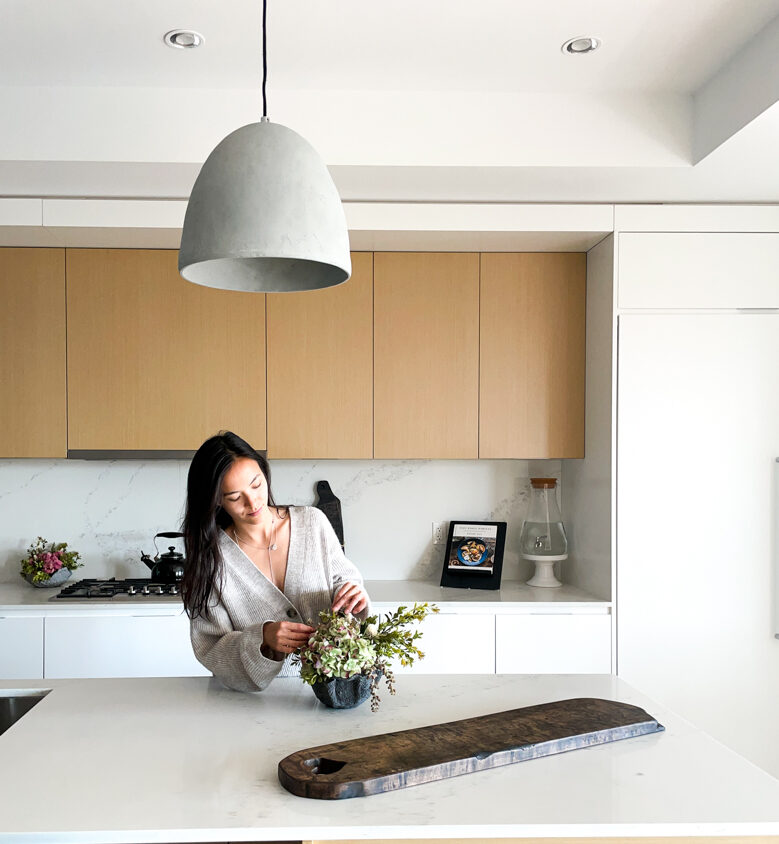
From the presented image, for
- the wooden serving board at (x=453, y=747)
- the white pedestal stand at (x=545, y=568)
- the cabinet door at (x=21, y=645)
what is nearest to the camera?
the wooden serving board at (x=453, y=747)

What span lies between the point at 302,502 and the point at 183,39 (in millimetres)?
2062

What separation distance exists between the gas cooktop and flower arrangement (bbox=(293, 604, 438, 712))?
165 centimetres

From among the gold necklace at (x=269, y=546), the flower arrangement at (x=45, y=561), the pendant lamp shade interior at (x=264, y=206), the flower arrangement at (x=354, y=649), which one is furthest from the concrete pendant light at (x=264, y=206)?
the flower arrangement at (x=45, y=561)

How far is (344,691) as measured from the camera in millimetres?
1814

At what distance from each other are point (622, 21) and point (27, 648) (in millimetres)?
2984

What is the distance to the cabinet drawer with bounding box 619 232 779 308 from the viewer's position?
3.21 metres

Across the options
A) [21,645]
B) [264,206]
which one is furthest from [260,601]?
[21,645]

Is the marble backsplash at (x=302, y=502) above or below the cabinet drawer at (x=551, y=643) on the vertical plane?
above

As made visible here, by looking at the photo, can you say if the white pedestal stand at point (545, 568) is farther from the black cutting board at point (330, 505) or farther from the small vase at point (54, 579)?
the small vase at point (54, 579)

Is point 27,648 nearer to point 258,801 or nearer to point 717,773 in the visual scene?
point 258,801

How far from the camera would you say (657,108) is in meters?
2.78

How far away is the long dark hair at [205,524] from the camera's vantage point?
6.88 ft

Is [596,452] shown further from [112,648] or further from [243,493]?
[112,648]

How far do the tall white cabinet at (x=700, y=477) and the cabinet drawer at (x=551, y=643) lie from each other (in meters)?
0.09
